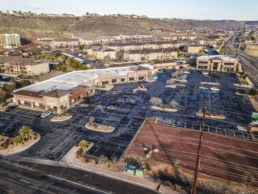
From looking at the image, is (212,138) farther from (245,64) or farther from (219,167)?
(245,64)

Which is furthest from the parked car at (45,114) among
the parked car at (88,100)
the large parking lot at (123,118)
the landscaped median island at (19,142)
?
the parked car at (88,100)

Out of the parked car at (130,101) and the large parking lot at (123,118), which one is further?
the parked car at (130,101)

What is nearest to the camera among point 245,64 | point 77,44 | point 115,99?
point 115,99

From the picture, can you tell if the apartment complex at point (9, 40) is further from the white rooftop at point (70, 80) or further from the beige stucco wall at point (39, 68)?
the white rooftop at point (70, 80)

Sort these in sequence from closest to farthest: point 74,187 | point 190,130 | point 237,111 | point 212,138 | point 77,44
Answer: point 74,187 < point 212,138 < point 190,130 < point 237,111 < point 77,44

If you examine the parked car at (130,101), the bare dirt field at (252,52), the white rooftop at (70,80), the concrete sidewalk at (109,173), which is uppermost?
the bare dirt field at (252,52)

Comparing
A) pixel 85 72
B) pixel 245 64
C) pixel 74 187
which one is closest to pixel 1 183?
pixel 74 187
